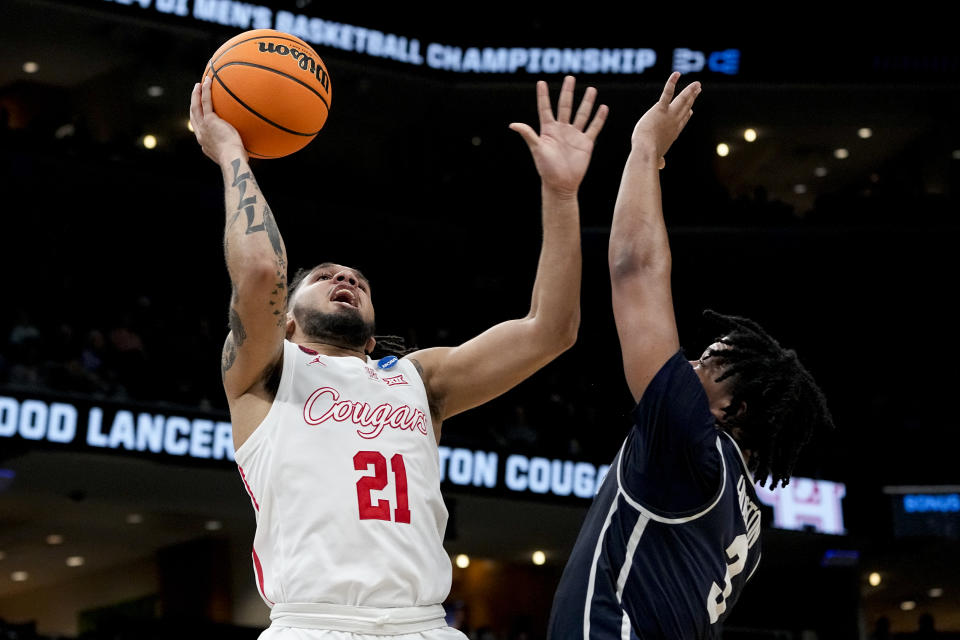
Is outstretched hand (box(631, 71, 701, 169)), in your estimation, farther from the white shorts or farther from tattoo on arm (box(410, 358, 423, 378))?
the white shorts

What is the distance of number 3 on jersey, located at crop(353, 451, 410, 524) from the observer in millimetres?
3225

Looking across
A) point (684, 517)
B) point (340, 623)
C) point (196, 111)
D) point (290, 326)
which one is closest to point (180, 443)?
point (290, 326)

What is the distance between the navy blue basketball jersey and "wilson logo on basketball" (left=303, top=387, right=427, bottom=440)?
73 cm

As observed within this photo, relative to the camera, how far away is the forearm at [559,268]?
3549mm

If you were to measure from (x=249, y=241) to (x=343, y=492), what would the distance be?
729 millimetres

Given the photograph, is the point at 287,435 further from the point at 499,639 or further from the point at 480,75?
the point at 480,75

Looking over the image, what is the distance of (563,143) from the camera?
358cm

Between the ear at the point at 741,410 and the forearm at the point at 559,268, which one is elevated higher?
the forearm at the point at 559,268

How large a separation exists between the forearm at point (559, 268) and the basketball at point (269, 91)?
2.69ft

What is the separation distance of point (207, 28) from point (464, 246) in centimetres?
554

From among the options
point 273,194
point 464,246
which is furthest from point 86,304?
point 464,246

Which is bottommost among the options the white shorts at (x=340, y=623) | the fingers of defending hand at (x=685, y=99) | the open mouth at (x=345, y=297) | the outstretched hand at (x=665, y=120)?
the white shorts at (x=340, y=623)

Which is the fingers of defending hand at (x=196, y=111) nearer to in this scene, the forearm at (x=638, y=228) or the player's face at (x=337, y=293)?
the player's face at (x=337, y=293)

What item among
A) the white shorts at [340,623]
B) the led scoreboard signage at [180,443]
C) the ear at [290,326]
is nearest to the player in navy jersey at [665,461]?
the white shorts at [340,623]
